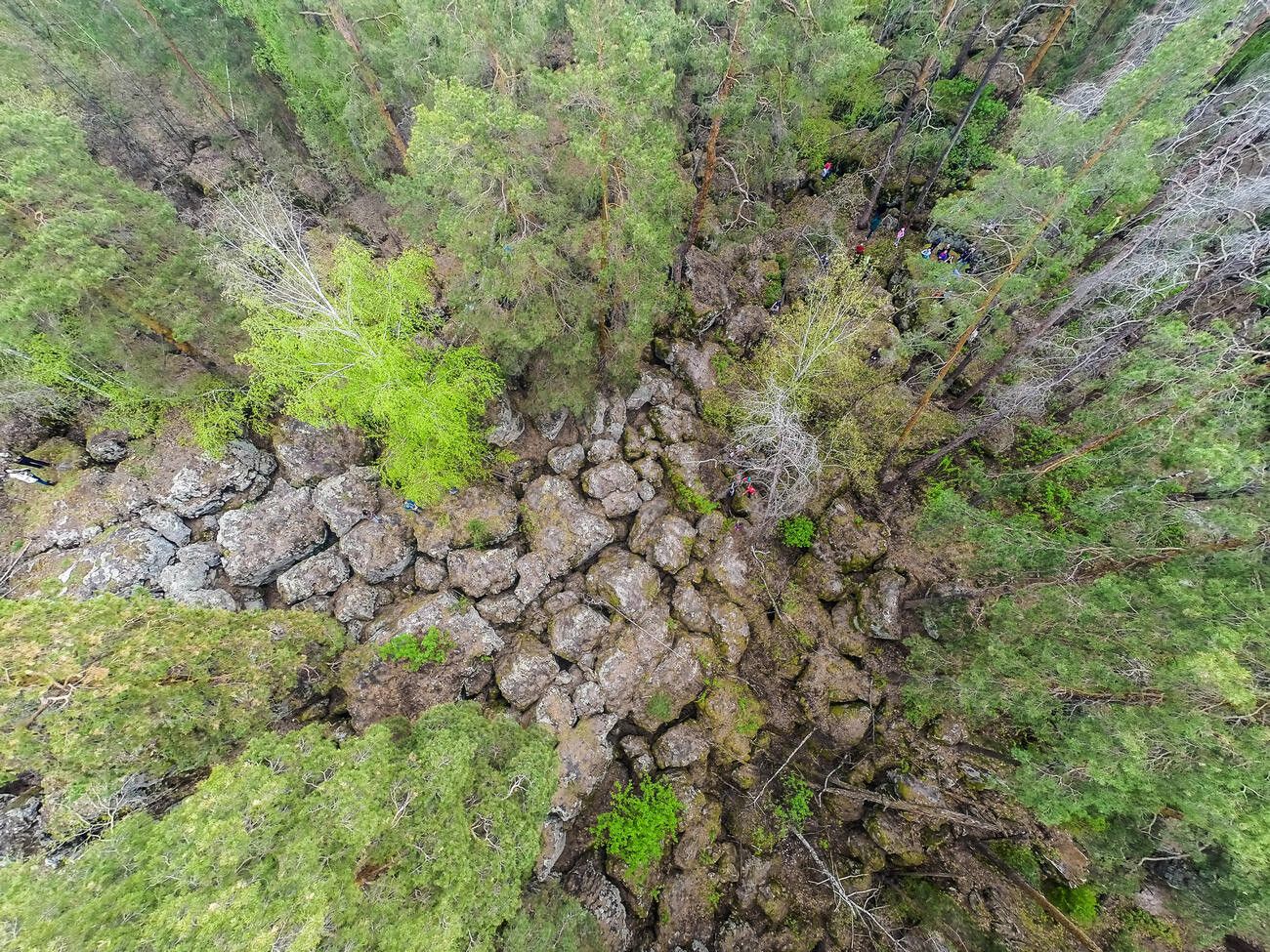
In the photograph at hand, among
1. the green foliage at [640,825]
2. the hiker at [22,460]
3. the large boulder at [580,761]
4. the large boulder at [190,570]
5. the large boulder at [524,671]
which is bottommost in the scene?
the green foliage at [640,825]

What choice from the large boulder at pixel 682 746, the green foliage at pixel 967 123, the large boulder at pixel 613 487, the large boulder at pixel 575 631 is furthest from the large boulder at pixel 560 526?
the green foliage at pixel 967 123

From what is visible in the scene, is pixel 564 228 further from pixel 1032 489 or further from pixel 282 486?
pixel 1032 489

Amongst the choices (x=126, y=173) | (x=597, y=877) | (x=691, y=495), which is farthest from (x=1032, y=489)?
(x=126, y=173)

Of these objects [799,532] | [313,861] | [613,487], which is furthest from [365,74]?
[799,532]

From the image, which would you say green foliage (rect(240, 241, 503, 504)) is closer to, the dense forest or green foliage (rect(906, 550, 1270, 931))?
the dense forest

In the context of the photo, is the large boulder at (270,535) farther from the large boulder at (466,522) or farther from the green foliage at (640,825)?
the green foliage at (640,825)

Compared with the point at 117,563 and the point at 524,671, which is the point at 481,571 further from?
the point at 117,563
